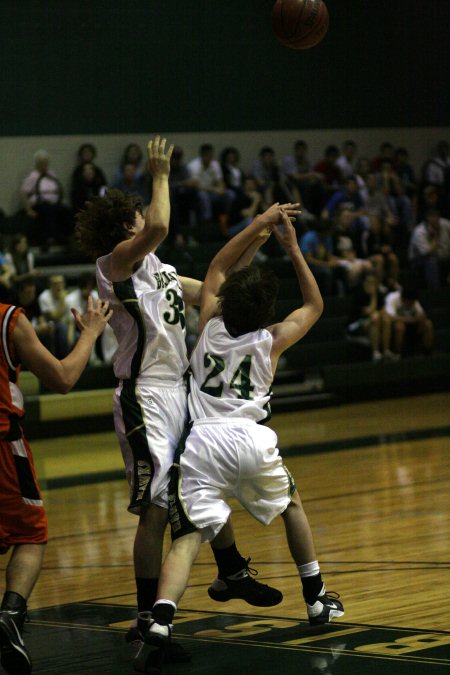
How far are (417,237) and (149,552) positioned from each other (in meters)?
12.7

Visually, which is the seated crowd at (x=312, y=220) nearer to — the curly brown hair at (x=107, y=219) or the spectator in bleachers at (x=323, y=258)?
the spectator in bleachers at (x=323, y=258)

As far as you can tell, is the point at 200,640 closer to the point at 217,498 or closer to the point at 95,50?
the point at 217,498

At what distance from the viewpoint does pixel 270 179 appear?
17.2 metres

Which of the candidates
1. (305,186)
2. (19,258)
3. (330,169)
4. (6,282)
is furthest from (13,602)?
(330,169)

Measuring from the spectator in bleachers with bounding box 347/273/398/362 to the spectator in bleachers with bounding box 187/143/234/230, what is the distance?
226cm

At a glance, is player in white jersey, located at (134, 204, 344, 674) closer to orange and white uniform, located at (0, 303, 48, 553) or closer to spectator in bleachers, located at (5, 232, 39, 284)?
orange and white uniform, located at (0, 303, 48, 553)

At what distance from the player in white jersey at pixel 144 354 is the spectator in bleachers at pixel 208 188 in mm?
11311

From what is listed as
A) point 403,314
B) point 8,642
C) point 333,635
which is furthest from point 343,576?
point 403,314

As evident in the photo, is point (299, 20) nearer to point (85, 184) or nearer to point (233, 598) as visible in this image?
point (233, 598)

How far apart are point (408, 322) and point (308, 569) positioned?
417 inches

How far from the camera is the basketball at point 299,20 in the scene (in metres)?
6.80

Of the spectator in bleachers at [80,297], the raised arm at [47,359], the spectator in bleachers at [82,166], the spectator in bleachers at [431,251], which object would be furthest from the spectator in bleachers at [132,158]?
the raised arm at [47,359]

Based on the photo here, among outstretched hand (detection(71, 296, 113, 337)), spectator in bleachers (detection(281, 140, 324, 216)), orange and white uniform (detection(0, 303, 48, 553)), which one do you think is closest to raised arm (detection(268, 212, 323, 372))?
outstretched hand (detection(71, 296, 113, 337))

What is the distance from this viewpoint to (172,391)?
479 cm
